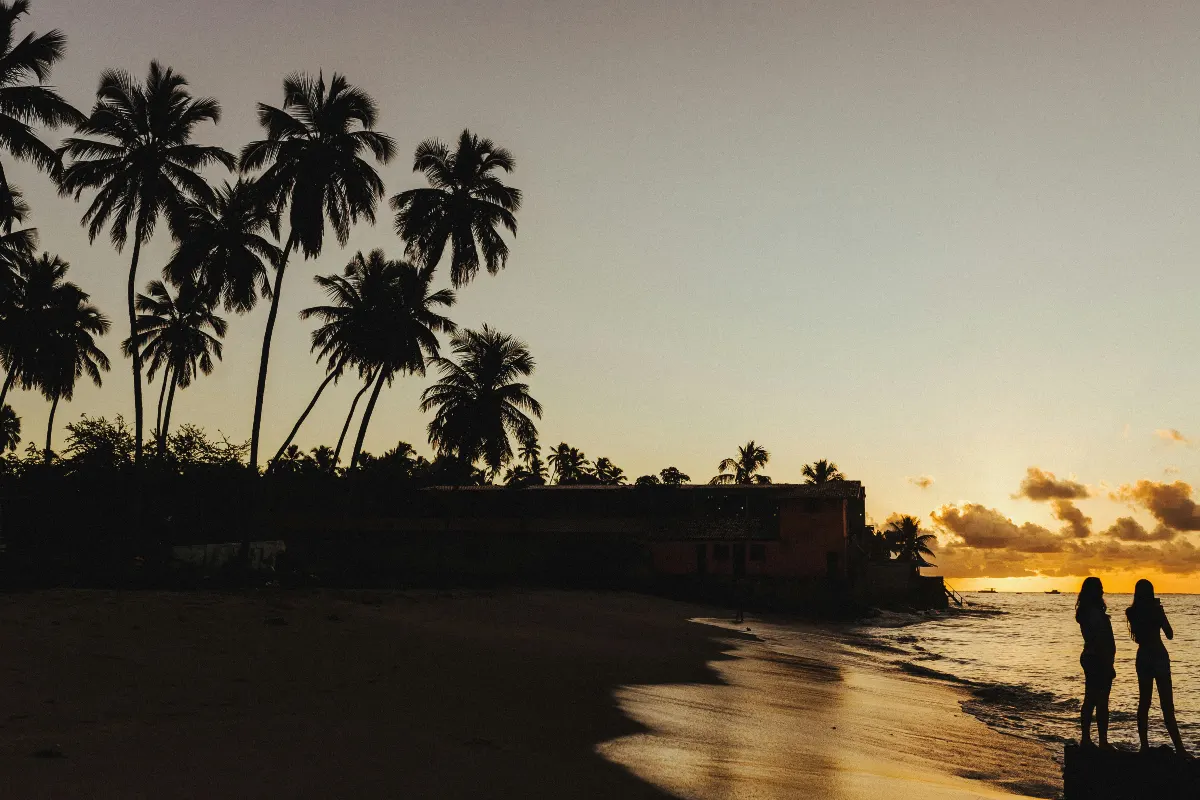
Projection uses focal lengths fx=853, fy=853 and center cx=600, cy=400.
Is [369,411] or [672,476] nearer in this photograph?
[369,411]

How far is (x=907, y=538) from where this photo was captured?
11781 centimetres

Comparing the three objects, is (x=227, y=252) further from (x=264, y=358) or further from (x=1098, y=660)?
(x=1098, y=660)

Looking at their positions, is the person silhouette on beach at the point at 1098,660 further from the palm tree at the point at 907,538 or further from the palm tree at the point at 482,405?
the palm tree at the point at 907,538

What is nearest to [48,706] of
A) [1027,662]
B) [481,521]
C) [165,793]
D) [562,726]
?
[165,793]

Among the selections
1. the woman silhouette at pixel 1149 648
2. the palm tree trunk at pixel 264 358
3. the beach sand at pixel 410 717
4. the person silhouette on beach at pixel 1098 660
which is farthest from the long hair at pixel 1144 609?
the palm tree trunk at pixel 264 358

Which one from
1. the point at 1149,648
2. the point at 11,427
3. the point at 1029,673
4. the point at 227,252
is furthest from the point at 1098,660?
the point at 11,427

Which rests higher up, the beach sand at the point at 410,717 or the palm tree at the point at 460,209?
the palm tree at the point at 460,209

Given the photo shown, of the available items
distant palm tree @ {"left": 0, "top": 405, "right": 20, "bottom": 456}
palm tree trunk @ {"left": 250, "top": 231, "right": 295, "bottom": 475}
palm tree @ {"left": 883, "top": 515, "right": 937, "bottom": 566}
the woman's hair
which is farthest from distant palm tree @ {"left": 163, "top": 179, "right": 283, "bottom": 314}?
palm tree @ {"left": 883, "top": 515, "right": 937, "bottom": 566}

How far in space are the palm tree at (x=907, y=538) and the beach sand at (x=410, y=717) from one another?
9510 centimetres

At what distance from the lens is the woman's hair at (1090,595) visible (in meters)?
10.7

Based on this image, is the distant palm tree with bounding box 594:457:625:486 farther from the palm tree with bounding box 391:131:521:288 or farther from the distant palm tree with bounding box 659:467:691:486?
the palm tree with bounding box 391:131:521:288

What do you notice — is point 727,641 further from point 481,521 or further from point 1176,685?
point 481,521

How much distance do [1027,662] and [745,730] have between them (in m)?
25.4

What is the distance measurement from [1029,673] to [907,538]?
94.9 m
